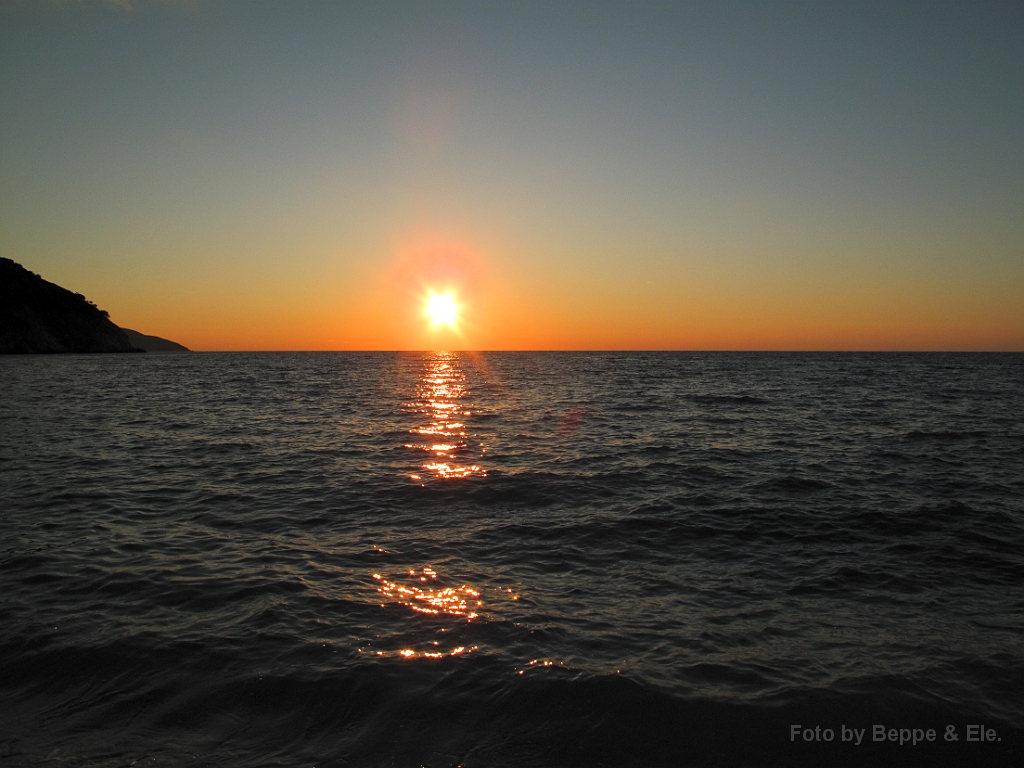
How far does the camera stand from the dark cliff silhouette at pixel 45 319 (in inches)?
4508

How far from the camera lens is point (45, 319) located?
12506 centimetres

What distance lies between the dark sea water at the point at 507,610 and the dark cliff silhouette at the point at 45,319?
12671 cm

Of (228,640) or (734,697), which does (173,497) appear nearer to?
(228,640)

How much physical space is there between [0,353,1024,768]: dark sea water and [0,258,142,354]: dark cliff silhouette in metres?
127

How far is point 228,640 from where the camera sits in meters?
6.39

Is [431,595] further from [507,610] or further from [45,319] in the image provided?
[45,319]

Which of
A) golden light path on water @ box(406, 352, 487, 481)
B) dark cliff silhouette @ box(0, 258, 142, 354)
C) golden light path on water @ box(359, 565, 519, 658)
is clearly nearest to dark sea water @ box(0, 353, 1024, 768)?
golden light path on water @ box(359, 565, 519, 658)

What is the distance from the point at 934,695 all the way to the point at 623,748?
3.12m

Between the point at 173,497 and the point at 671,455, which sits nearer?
the point at 173,497

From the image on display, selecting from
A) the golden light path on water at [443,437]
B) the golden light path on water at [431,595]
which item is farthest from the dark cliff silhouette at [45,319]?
the golden light path on water at [431,595]

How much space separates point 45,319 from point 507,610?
506 ft

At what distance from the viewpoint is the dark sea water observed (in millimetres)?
4953

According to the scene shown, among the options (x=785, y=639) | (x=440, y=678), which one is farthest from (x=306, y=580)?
(x=785, y=639)

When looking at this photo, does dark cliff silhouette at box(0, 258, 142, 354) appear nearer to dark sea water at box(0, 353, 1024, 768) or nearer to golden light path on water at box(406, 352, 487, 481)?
golden light path on water at box(406, 352, 487, 481)
